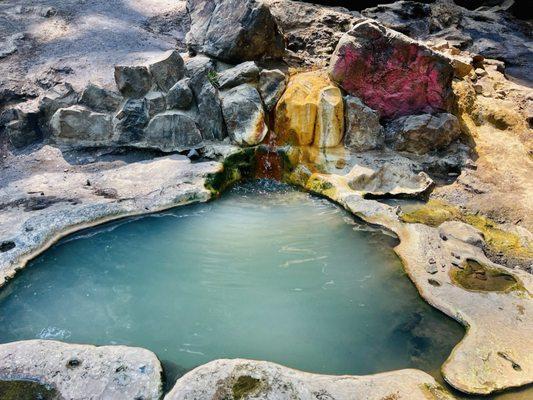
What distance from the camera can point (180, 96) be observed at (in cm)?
847

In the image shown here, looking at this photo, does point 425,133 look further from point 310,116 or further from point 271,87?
point 271,87

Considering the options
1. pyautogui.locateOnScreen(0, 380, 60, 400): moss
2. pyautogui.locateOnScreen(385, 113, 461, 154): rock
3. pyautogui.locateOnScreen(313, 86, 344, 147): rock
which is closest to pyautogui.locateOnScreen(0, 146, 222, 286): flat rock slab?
pyautogui.locateOnScreen(0, 380, 60, 400): moss

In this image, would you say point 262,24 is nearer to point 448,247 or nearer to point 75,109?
point 75,109

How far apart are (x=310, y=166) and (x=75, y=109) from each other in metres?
4.76

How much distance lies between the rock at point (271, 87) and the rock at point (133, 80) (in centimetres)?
230

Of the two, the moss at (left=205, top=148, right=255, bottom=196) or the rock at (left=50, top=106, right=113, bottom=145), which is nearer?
the moss at (left=205, top=148, right=255, bottom=196)

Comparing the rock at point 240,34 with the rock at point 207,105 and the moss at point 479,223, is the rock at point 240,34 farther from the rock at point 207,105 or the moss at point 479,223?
the moss at point 479,223

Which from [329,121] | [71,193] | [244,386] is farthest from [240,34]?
[244,386]

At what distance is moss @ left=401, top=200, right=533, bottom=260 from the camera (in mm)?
6008

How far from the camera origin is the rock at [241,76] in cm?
867

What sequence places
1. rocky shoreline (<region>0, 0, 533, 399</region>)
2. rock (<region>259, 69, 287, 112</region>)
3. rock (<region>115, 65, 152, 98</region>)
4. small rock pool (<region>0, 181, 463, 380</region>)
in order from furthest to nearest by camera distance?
rock (<region>259, 69, 287, 112</region>) → rock (<region>115, 65, 152, 98</region>) → rocky shoreline (<region>0, 0, 533, 399</region>) → small rock pool (<region>0, 181, 463, 380</region>)

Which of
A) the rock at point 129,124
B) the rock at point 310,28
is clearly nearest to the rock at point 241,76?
the rock at point 310,28

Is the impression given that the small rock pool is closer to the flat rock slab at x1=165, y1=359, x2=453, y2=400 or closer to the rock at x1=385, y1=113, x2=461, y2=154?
the flat rock slab at x1=165, y1=359, x2=453, y2=400

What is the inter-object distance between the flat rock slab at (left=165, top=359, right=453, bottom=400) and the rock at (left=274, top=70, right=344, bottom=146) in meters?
5.24
